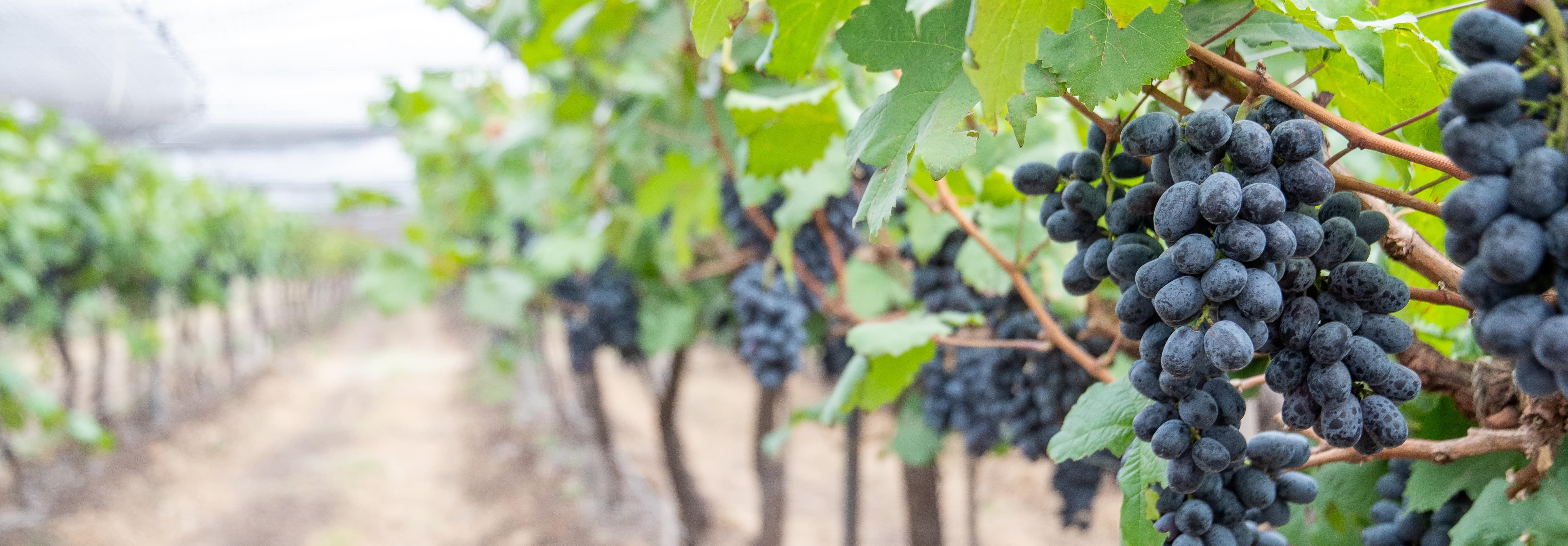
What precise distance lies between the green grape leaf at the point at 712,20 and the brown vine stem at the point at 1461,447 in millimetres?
695

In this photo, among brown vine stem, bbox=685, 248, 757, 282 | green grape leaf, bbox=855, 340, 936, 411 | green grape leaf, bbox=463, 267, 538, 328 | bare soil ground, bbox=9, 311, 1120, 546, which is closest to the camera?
green grape leaf, bbox=855, 340, 936, 411

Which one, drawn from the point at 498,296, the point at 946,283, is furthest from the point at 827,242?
the point at 498,296

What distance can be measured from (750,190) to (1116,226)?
124cm

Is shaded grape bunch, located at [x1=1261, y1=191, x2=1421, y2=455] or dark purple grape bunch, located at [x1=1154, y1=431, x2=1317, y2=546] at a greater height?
shaded grape bunch, located at [x1=1261, y1=191, x2=1421, y2=455]

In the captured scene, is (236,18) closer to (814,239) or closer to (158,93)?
(158,93)

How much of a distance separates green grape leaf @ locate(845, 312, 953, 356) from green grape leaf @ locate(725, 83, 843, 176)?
29 centimetres

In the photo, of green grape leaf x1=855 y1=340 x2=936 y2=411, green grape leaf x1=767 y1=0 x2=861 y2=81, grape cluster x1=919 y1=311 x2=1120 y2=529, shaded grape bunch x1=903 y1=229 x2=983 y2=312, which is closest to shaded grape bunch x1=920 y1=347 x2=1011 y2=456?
grape cluster x1=919 y1=311 x2=1120 y2=529

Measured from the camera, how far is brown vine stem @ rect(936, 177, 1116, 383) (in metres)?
1.11

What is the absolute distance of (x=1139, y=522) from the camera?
2.64 feet

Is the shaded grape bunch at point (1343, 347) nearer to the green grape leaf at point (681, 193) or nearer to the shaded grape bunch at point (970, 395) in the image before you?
the shaded grape bunch at point (970, 395)

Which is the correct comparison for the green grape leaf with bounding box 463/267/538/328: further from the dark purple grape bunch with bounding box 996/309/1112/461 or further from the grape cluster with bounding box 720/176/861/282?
the dark purple grape bunch with bounding box 996/309/1112/461

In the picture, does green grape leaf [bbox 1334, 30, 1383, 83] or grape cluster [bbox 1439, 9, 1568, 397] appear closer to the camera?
grape cluster [bbox 1439, 9, 1568, 397]

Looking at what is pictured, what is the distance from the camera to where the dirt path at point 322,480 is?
7.09m

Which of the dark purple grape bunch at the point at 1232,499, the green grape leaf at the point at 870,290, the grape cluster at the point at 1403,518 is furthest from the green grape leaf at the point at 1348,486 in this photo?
the green grape leaf at the point at 870,290
